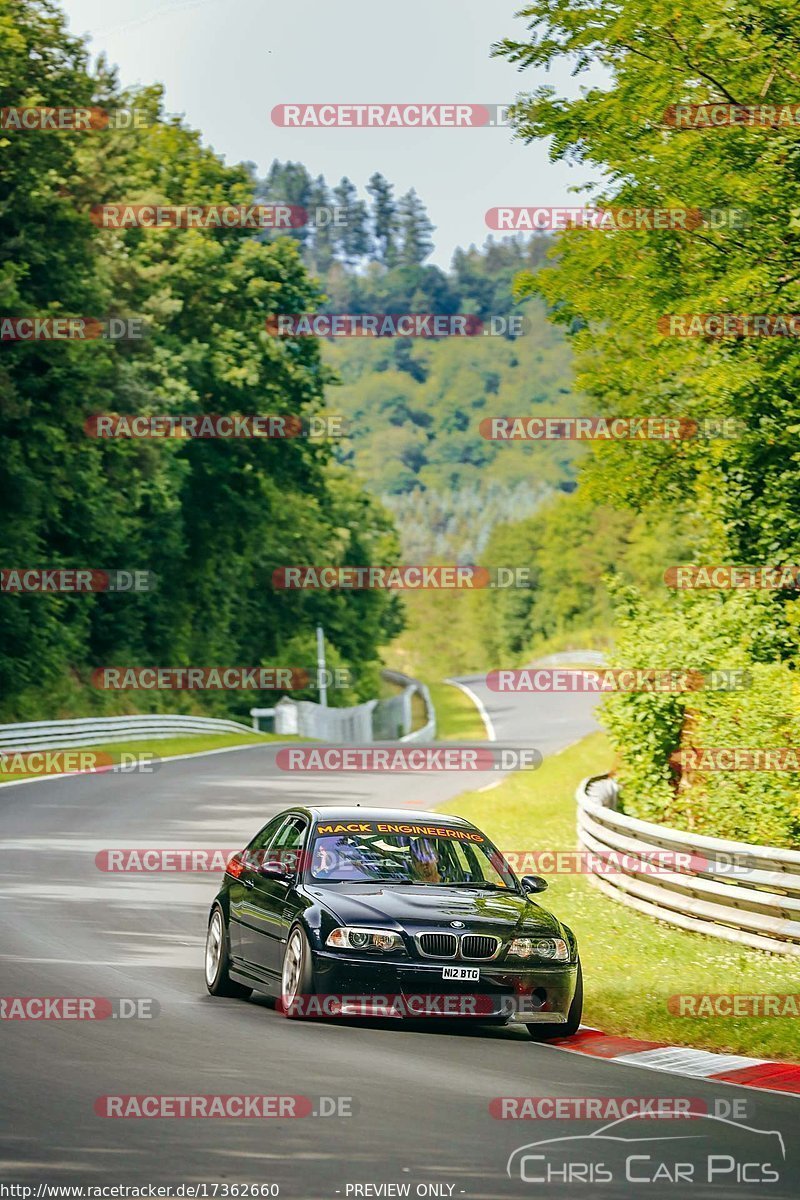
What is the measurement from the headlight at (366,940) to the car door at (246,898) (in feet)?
4.43

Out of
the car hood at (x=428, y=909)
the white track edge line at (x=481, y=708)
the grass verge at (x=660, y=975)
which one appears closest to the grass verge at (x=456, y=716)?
the white track edge line at (x=481, y=708)

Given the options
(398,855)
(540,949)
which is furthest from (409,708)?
(540,949)

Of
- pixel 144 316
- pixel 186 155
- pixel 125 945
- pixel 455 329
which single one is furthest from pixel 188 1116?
pixel 186 155

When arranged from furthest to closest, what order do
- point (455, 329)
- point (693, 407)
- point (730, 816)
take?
1. point (455, 329)
2. point (693, 407)
3. point (730, 816)

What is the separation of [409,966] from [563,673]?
8975cm

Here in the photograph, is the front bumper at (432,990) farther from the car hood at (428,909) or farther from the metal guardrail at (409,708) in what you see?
the metal guardrail at (409,708)

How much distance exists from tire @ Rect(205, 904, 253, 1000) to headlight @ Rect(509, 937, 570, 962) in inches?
92.5

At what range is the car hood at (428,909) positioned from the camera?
431 inches

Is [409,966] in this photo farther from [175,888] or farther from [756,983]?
[175,888]

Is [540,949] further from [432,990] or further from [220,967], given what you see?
[220,967]

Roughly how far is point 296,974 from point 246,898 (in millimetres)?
1320

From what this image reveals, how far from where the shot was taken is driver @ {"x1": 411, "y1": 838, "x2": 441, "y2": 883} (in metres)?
11.9

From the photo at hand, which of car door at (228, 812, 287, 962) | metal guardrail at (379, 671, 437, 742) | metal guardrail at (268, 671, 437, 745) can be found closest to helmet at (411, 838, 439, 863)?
car door at (228, 812, 287, 962)

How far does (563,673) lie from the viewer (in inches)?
3937
